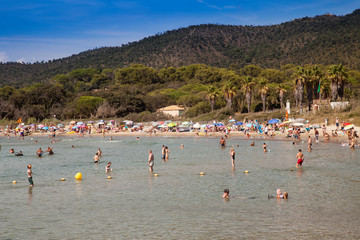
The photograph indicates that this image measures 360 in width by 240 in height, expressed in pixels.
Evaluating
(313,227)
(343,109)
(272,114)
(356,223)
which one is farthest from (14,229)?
(272,114)

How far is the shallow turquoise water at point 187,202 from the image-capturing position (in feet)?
45.8

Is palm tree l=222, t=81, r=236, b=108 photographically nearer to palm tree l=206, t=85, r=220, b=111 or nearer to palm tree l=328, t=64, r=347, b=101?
palm tree l=206, t=85, r=220, b=111

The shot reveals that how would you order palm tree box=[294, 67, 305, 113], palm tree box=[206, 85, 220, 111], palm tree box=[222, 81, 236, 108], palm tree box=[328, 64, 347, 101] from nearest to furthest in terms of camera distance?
palm tree box=[328, 64, 347, 101], palm tree box=[294, 67, 305, 113], palm tree box=[222, 81, 236, 108], palm tree box=[206, 85, 220, 111]

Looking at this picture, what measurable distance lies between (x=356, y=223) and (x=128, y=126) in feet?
213

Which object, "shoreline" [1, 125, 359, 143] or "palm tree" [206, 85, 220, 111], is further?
"palm tree" [206, 85, 220, 111]

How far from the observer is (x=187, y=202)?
18.3m

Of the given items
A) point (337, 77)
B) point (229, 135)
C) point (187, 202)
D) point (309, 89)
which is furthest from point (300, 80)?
point (187, 202)

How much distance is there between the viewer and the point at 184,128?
6600 cm

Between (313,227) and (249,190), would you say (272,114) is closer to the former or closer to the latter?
(249,190)

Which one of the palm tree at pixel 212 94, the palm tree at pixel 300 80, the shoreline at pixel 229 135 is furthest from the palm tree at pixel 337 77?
the palm tree at pixel 212 94

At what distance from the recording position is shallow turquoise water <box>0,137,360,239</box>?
1397cm

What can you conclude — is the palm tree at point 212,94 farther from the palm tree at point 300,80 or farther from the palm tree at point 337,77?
the palm tree at point 337,77

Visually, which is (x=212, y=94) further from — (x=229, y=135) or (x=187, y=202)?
(x=187, y=202)

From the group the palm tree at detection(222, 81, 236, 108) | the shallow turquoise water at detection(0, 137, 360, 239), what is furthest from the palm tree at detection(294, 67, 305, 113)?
the shallow turquoise water at detection(0, 137, 360, 239)
